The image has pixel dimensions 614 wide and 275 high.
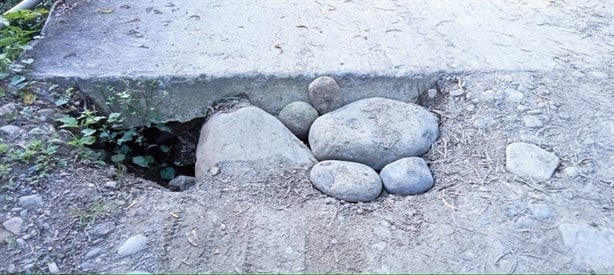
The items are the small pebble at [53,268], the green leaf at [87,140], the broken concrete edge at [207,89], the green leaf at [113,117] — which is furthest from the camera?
the broken concrete edge at [207,89]

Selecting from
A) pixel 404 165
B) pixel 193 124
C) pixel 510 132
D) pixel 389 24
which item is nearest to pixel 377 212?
pixel 404 165

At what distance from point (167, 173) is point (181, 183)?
0.22 m

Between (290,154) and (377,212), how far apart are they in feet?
1.47

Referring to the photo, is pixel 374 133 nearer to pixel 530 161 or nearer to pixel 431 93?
pixel 431 93

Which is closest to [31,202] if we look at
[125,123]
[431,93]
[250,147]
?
[125,123]

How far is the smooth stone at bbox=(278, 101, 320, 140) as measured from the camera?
222 centimetres

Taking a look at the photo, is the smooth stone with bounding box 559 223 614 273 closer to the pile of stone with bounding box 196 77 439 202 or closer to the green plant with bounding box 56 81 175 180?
the pile of stone with bounding box 196 77 439 202

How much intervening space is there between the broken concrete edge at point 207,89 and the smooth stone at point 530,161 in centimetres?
55

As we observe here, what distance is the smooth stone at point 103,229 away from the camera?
5.29 feet

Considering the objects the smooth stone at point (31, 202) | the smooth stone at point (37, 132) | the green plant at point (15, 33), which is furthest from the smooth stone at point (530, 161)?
the green plant at point (15, 33)

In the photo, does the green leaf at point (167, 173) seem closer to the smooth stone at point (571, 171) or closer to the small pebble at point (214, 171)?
the small pebble at point (214, 171)

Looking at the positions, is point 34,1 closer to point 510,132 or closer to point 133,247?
point 133,247

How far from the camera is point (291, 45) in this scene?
Result: 2.51m

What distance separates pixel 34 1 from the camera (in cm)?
260
